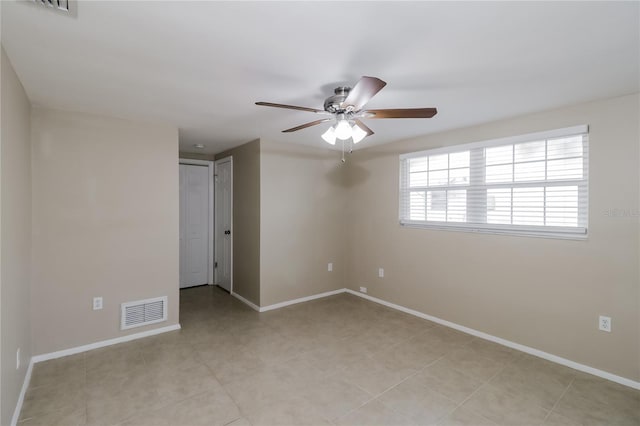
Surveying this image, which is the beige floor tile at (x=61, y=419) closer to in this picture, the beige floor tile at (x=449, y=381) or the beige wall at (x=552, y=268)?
the beige floor tile at (x=449, y=381)

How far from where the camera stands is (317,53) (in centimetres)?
180

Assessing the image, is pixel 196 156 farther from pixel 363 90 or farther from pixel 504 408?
pixel 504 408

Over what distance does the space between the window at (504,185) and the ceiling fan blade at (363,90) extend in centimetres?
199

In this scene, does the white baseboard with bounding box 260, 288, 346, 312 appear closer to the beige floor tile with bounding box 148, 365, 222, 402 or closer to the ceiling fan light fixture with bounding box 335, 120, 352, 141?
the beige floor tile with bounding box 148, 365, 222, 402

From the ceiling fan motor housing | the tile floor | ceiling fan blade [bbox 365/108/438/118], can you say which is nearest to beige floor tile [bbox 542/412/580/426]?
the tile floor

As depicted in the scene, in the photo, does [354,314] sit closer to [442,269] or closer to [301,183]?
[442,269]

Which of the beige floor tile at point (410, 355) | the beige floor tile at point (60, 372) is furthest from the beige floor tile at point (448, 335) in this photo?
the beige floor tile at point (60, 372)

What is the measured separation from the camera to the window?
2.73 metres

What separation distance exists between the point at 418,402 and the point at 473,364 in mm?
840

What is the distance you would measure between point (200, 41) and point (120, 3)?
39 centimetres

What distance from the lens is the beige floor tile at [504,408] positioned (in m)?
2.06

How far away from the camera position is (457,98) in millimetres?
2549

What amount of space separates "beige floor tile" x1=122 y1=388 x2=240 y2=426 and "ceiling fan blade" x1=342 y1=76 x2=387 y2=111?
222 cm

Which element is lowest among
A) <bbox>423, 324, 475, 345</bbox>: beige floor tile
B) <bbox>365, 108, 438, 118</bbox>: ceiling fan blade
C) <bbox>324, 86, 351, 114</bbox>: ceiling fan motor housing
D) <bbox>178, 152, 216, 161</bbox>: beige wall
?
<bbox>423, 324, 475, 345</bbox>: beige floor tile
